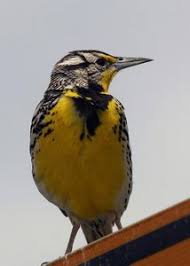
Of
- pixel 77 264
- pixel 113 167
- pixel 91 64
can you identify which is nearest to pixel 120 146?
Answer: pixel 113 167

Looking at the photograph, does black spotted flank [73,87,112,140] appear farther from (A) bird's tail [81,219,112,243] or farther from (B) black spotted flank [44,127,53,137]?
(A) bird's tail [81,219,112,243]

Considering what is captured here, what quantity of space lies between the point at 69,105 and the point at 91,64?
93cm

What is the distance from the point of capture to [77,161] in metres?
5.93

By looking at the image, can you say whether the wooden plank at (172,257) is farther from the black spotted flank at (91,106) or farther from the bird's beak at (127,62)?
the bird's beak at (127,62)

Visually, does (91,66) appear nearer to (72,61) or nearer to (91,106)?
(72,61)

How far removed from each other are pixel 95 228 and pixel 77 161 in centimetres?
100

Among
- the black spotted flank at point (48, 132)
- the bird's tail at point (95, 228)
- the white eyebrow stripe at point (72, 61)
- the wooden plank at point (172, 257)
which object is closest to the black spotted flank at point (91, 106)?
the black spotted flank at point (48, 132)

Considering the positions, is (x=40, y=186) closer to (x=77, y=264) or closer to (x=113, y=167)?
(x=113, y=167)

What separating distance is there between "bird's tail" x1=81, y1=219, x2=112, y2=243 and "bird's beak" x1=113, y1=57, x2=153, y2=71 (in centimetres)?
129

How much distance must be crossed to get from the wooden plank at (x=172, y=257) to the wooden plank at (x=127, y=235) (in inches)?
3.6

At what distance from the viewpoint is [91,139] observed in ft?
19.5

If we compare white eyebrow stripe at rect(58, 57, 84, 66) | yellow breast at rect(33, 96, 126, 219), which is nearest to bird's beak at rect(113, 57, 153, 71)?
white eyebrow stripe at rect(58, 57, 84, 66)

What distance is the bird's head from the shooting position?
271 inches

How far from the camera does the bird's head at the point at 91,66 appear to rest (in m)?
6.88
